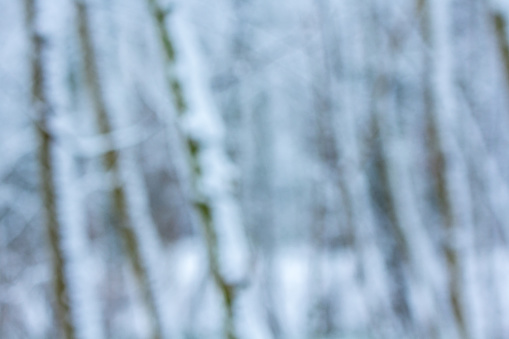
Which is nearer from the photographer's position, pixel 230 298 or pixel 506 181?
pixel 230 298

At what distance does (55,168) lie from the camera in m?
2.36

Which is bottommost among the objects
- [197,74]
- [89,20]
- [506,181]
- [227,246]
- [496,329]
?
[496,329]

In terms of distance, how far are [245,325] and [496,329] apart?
317 cm

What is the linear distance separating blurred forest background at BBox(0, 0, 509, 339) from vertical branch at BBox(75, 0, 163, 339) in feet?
0.05

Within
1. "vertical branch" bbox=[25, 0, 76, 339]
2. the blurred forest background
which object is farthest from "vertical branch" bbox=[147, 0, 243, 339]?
"vertical branch" bbox=[25, 0, 76, 339]

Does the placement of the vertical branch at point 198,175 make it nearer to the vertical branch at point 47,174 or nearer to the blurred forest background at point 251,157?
the blurred forest background at point 251,157

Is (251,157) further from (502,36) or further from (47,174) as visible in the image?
(502,36)

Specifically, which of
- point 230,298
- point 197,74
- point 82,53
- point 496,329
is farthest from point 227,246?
point 496,329

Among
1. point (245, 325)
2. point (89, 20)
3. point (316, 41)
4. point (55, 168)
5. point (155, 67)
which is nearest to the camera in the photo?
point (245, 325)

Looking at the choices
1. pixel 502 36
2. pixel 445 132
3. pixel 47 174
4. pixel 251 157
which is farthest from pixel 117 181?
pixel 251 157

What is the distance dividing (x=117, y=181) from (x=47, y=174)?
1.56 meters

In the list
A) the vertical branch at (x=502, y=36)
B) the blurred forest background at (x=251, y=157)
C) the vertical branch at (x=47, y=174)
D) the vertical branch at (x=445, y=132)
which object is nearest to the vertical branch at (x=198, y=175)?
the blurred forest background at (x=251, y=157)

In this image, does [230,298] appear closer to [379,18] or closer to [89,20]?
[89,20]

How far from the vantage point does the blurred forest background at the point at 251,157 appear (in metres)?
1.93
